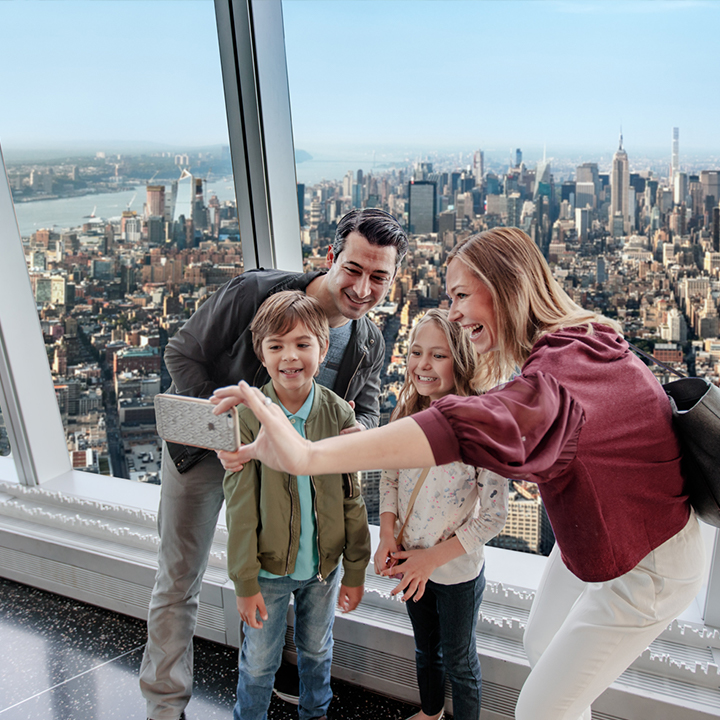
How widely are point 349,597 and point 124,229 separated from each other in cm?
168

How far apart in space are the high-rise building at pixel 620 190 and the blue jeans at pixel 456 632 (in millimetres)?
1058

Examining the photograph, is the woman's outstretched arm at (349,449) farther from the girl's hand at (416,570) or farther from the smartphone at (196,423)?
the girl's hand at (416,570)

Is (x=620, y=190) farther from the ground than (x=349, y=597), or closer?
farther from the ground

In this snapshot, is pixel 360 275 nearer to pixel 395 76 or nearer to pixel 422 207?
pixel 422 207

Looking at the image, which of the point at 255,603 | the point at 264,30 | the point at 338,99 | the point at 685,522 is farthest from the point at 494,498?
the point at 264,30

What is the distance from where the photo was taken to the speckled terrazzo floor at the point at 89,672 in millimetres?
1761

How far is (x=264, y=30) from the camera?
72.6 inches

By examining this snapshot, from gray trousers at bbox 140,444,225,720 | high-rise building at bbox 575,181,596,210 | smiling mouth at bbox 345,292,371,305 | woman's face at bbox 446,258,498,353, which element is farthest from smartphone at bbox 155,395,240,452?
high-rise building at bbox 575,181,596,210

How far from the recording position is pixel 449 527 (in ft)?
4.60

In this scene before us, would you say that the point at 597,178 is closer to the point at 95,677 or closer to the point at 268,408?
the point at 268,408

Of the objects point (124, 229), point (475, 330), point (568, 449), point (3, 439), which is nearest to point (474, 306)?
point (475, 330)

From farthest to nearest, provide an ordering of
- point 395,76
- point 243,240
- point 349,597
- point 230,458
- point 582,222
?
point 243,240 → point 395,76 → point 582,222 → point 349,597 → point 230,458

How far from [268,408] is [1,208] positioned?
6.44 ft

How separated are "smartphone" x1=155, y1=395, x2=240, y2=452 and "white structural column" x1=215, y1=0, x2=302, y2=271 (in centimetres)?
126
